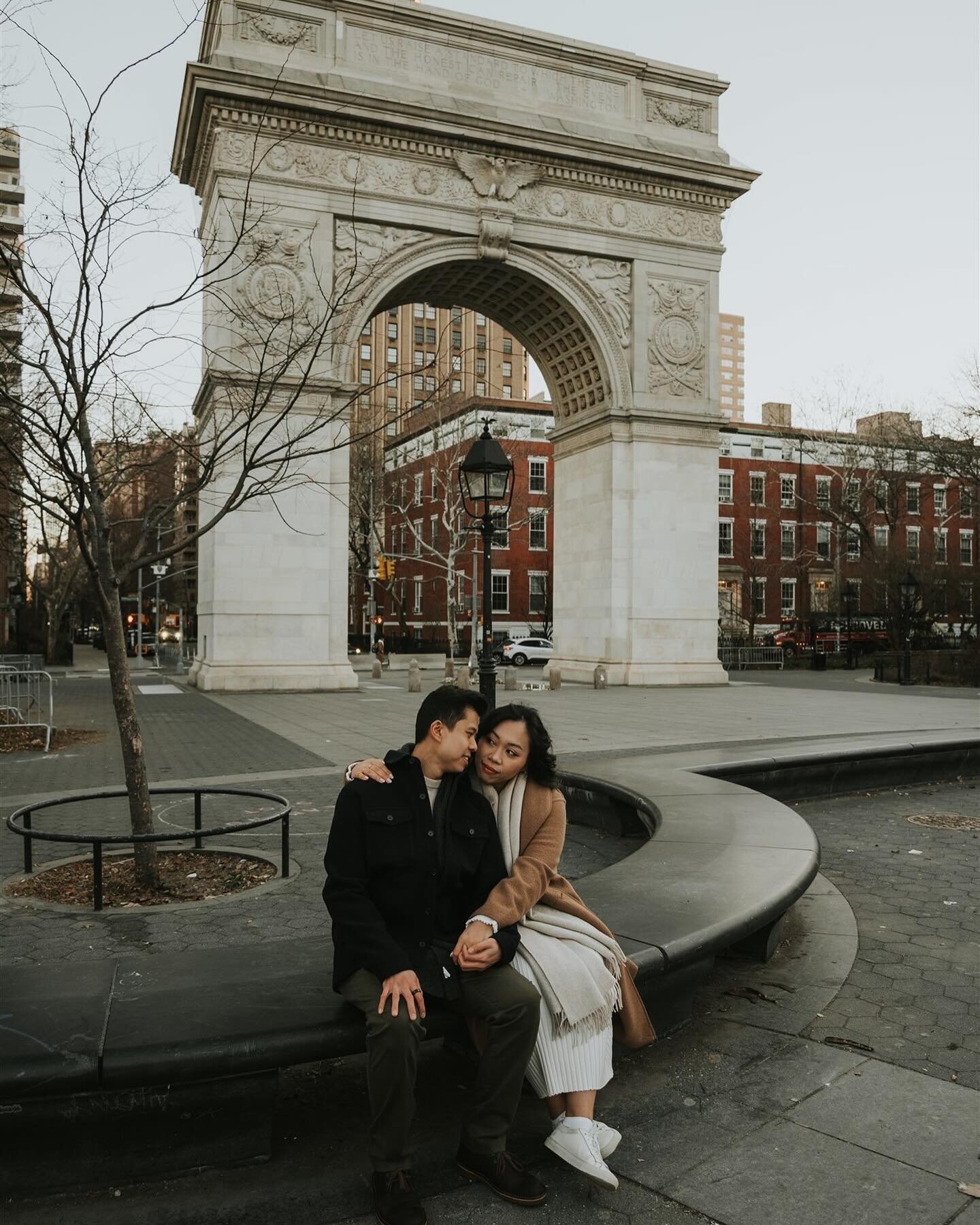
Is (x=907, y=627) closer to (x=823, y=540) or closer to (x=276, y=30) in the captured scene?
(x=276, y=30)

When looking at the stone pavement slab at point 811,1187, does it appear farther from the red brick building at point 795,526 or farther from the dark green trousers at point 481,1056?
the red brick building at point 795,526

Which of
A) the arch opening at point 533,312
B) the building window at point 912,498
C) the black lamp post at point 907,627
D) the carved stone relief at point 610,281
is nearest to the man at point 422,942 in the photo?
the arch opening at point 533,312

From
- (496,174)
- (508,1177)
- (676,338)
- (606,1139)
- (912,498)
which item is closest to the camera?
(508,1177)

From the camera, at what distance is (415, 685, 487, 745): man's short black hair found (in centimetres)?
371

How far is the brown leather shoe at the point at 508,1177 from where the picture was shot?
309 centimetres

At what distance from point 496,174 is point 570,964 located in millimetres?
26874

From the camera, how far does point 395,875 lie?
139 inches

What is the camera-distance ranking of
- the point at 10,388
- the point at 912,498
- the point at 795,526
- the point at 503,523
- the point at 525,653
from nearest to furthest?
1. the point at 10,388
2. the point at 525,653
3. the point at 503,523
4. the point at 912,498
5. the point at 795,526

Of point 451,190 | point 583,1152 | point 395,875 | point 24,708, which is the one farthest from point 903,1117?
point 451,190

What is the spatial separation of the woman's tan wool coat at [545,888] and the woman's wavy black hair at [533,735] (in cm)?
4

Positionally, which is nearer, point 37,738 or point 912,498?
point 37,738

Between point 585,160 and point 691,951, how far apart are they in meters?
27.6

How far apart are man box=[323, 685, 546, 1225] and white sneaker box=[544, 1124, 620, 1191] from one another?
13 cm

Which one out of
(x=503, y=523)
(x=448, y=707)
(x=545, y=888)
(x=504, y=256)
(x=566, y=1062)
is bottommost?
(x=566, y=1062)
